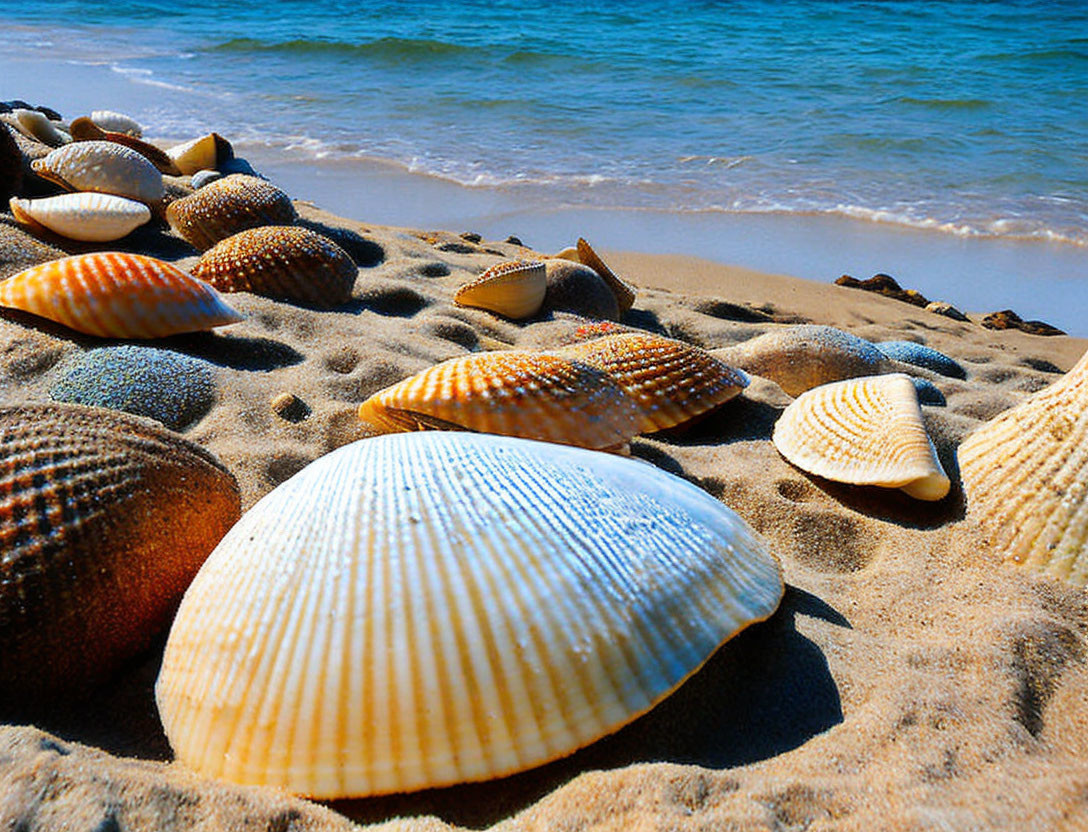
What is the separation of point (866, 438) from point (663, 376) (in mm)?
730

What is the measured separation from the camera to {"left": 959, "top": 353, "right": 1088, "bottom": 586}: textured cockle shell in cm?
203

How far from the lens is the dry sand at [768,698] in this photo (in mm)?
1207

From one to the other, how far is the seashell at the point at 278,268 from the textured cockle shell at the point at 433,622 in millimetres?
2232

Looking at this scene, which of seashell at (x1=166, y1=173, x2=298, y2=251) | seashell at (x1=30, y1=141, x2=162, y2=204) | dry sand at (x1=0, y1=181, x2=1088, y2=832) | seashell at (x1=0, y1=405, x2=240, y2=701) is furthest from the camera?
seashell at (x1=30, y1=141, x2=162, y2=204)

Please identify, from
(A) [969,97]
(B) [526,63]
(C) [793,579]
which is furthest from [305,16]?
(C) [793,579]

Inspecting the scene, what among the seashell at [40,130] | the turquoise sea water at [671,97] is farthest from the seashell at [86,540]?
the turquoise sea water at [671,97]

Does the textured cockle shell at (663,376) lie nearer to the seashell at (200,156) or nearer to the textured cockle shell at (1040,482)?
the textured cockle shell at (1040,482)

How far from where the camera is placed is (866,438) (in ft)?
8.21

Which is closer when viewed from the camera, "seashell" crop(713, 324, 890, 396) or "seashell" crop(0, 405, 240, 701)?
"seashell" crop(0, 405, 240, 701)

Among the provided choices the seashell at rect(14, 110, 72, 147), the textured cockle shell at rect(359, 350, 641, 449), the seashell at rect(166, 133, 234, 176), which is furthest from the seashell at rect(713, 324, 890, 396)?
the seashell at rect(14, 110, 72, 147)

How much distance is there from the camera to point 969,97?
38.3 feet

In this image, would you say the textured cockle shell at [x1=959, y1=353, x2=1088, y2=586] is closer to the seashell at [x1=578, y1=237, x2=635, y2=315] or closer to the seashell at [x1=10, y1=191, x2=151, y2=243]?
the seashell at [x1=578, y1=237, x2=635, y2=315]

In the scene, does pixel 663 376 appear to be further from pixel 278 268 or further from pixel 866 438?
pixel 278 268

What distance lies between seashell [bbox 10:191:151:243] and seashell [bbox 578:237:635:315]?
92.2 inches
